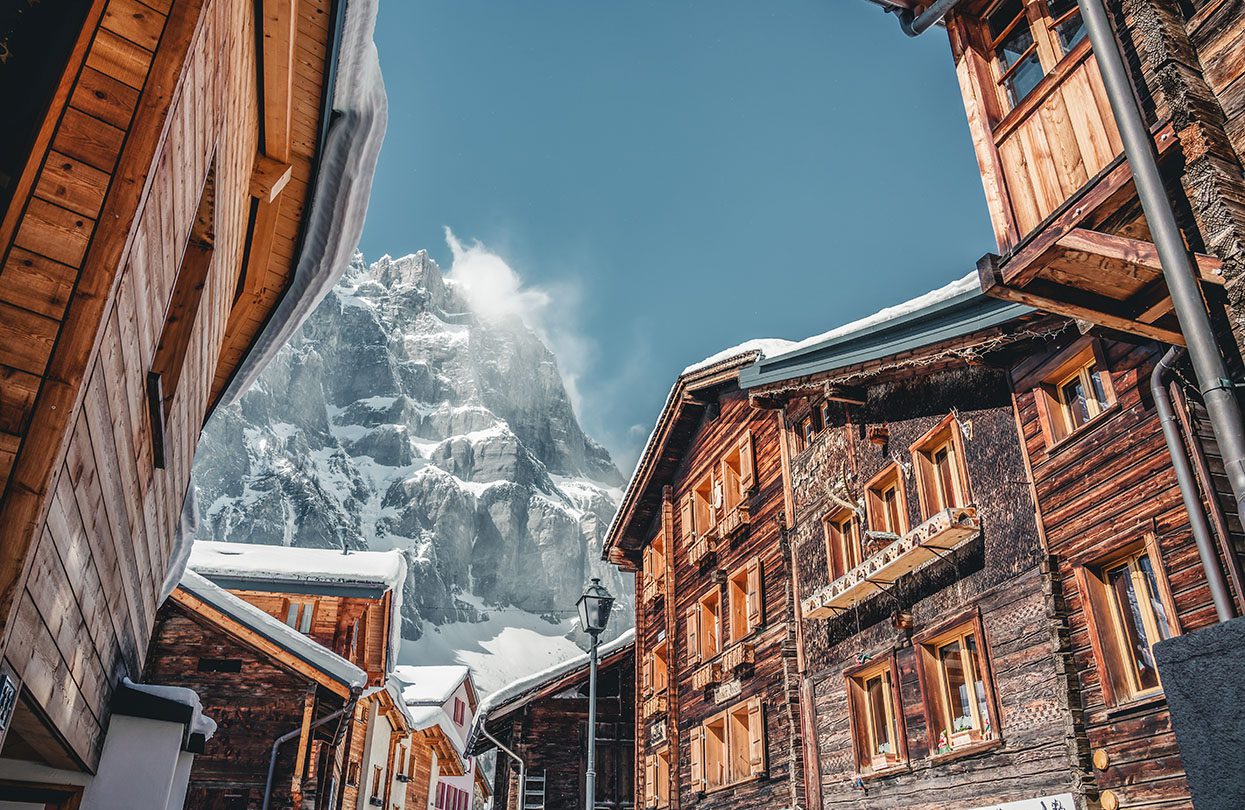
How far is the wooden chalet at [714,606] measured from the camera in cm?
1474

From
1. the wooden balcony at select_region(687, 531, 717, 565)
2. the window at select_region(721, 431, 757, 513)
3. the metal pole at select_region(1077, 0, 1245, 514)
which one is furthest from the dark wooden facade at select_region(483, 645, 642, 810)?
the metal pole at select_region(1077, 0, 1245, 514)

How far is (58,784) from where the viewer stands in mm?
5230

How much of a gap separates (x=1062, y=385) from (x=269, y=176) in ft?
27.2

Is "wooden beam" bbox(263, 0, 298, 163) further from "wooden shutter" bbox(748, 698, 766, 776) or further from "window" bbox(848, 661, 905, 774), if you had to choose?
"wooden shutter" bbox(748, 698, 766, 776)

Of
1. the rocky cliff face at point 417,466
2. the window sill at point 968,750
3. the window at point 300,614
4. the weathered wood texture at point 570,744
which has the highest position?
the rocky cliff face at point 417,466

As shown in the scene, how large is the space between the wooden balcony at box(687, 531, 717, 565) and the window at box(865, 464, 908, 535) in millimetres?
5506

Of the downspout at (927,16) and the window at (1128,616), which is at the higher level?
the downspout at (927,16)

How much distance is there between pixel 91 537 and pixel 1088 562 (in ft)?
27.5

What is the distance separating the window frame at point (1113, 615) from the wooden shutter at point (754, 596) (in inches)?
292

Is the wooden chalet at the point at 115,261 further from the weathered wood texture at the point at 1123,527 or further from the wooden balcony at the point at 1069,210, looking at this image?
the weathered wood texture at the point at 1123,527

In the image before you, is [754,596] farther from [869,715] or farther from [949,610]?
[949,610]

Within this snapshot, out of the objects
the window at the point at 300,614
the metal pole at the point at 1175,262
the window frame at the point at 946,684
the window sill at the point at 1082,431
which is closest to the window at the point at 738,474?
the window frame at the point at 946,684

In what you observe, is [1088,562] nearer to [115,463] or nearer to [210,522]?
[115,463]

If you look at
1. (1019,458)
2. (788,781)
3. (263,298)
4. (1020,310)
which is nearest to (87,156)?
(263,298)
